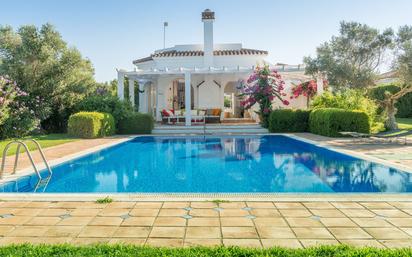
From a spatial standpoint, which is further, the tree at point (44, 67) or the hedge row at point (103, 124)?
the tree at point (44, 67)

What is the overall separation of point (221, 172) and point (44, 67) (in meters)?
15.0

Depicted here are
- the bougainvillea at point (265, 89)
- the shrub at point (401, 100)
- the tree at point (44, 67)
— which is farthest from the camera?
the shrub at point (401, 100)

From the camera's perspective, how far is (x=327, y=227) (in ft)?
14.4

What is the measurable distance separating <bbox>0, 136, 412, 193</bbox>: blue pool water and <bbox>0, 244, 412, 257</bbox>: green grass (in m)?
3.87

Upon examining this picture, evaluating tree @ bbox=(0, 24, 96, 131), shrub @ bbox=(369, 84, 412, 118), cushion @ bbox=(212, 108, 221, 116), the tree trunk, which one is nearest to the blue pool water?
the tree trunk

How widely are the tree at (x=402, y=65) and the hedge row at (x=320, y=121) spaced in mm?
2793

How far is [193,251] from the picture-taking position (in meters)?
3.57

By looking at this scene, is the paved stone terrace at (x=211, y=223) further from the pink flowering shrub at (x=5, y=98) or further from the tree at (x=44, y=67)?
the tree at (x=44, y=67)

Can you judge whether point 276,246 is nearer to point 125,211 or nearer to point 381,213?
point 381,213

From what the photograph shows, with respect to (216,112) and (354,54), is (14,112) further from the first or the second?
(354,54)

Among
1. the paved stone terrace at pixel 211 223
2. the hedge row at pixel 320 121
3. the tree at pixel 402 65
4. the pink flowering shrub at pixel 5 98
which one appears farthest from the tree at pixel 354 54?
the pink flowering shrub at pixel 5 98

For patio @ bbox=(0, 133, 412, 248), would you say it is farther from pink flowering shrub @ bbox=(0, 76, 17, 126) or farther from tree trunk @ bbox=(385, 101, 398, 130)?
tree trunk @ bbox=(385, 101, 398, 130)

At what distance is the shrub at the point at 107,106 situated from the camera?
20.2 metres

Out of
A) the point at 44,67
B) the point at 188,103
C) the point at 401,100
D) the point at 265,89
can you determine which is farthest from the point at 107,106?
the point at 401,100
